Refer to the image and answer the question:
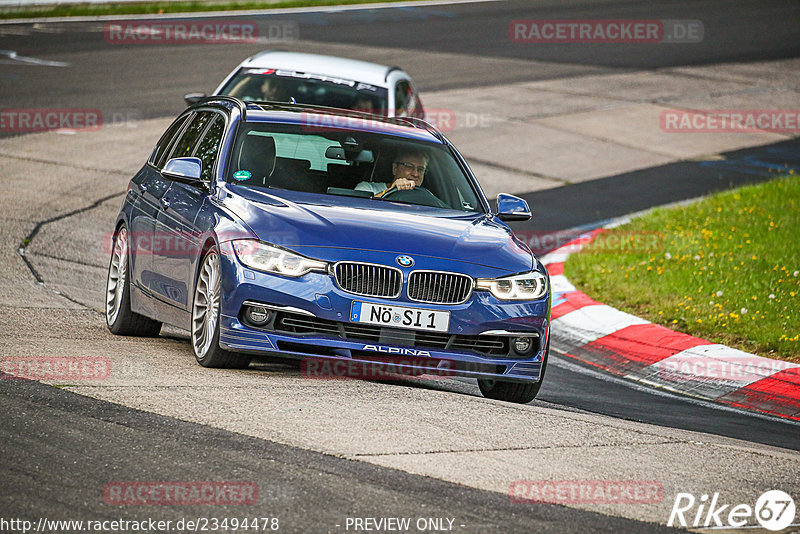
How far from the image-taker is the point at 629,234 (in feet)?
46.9

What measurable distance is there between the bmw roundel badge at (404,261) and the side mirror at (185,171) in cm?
159

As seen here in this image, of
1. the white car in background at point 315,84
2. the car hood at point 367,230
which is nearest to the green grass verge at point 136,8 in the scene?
the white car in background at point 315,84

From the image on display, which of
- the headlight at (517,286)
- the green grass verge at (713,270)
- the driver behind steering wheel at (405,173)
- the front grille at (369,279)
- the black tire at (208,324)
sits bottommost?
the green grass verge at (713,270)

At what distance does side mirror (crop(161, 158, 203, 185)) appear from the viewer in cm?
812


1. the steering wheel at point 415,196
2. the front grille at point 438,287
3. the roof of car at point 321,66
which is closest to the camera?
the front grille at point 438,287

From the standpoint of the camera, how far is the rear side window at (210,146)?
336 inches

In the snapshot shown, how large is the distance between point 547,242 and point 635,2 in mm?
26158

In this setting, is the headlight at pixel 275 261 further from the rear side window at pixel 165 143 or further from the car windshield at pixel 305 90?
the car windshield at pixel 305 90

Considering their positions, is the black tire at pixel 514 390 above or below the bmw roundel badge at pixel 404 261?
below

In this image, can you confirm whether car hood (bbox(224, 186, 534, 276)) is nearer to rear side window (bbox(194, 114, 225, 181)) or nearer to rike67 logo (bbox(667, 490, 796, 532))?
rear side window (bbox(194, 114, 225, 181))

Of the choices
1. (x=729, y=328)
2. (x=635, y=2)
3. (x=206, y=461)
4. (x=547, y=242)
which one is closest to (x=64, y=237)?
(x=547, y=242)

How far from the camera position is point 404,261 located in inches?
289

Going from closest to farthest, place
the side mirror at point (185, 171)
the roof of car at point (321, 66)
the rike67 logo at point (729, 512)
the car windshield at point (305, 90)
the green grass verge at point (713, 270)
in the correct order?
the rike67 logo at point (729, 512)
the side mirror at point (185, 171)
the green grass verge at point (713, 270)
the car windshield at point (305, 90)
the roof of car at point (321, 66)

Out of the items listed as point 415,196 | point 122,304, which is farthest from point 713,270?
point 122,304
